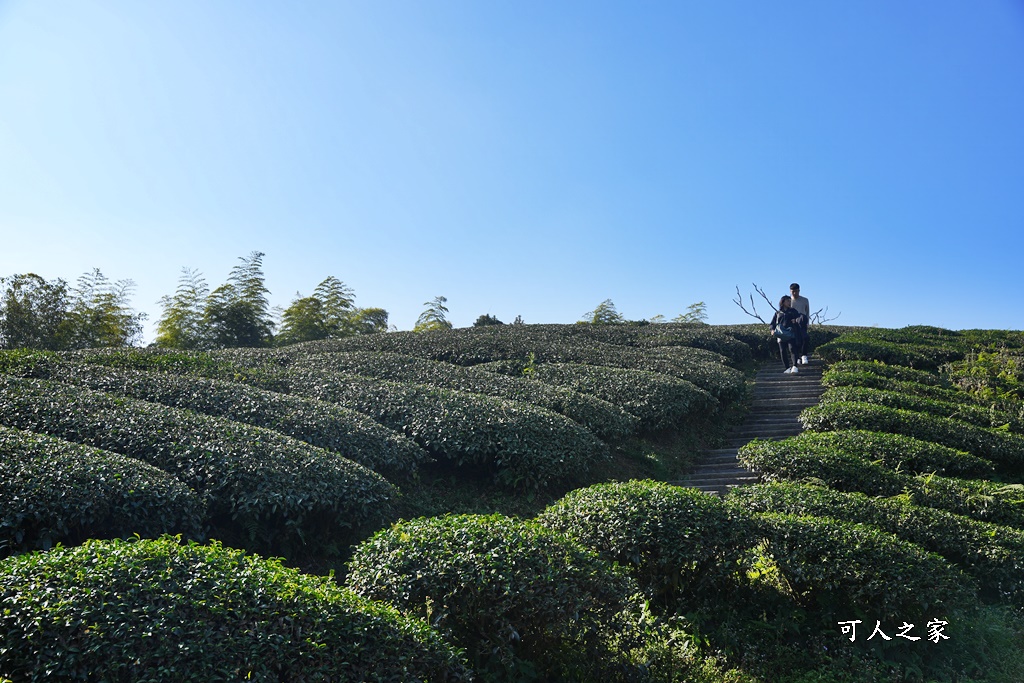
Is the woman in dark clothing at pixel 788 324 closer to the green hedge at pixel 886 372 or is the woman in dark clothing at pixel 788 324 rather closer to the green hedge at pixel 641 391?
the green hedge at pixel 886 372

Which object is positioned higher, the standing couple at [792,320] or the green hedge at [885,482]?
the standing couple at [792,320]

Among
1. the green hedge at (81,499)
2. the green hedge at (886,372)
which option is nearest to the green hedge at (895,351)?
the green hedge at (886,372)

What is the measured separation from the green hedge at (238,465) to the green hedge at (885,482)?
5.39 meters

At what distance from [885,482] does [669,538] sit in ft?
14.4

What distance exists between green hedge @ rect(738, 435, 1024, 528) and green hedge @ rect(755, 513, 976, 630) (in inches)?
97.7

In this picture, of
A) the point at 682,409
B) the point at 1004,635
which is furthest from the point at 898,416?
the point at 1004,635

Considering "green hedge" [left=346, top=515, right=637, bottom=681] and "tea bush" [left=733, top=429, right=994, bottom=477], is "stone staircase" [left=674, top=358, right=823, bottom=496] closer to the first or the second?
"tea bush" [left=733, top=429, right=994, bottom=477]

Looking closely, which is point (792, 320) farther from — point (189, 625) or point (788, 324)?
point (189, 625)

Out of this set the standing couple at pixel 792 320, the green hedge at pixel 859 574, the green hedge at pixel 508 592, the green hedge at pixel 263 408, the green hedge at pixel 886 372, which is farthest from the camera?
the standing couple at pixel 792 320

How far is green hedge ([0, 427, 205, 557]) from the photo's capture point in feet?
19.2

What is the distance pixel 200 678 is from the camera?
3654mm

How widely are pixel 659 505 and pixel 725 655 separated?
1.34m

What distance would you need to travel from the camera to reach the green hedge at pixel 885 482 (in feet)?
27.6

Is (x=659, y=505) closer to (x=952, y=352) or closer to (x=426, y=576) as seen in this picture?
(x=426, y=576)
